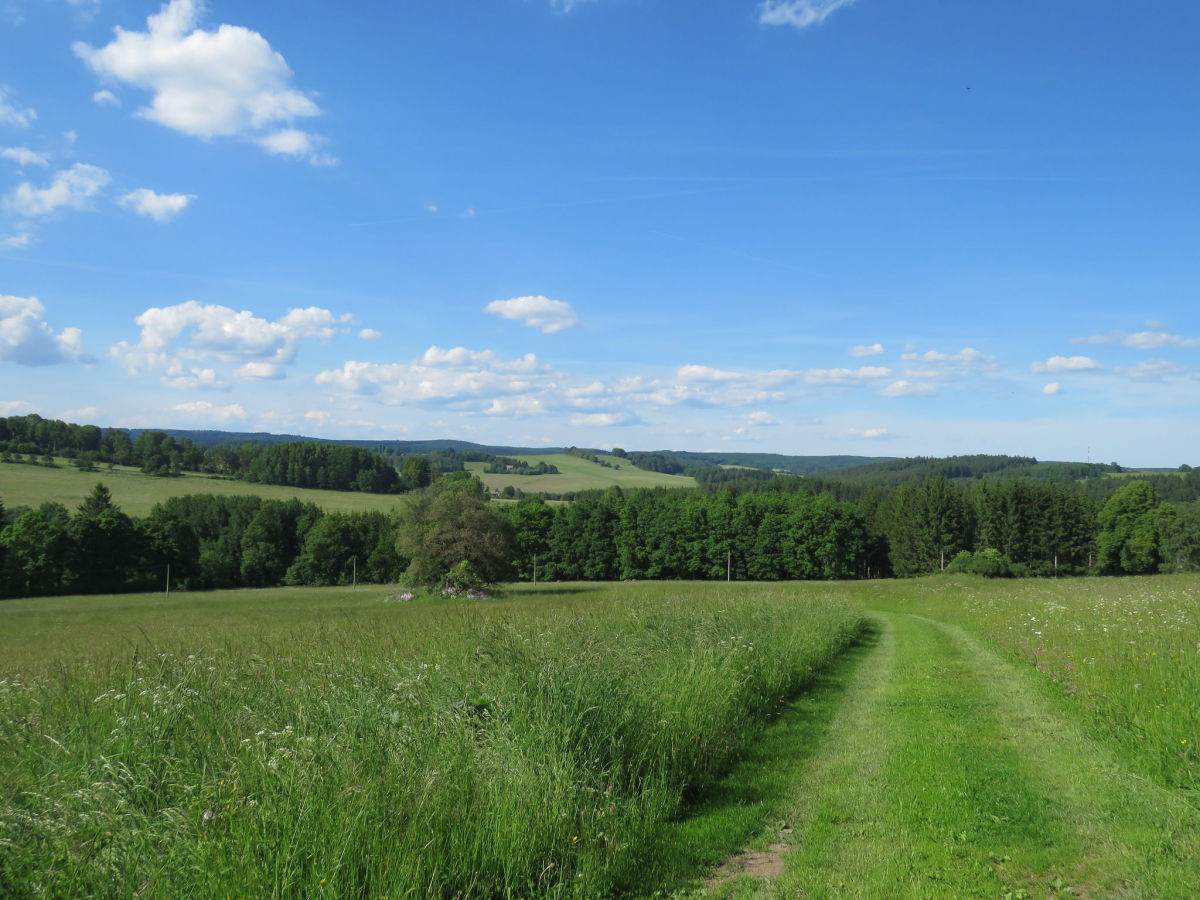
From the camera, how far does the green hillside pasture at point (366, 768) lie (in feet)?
13.2

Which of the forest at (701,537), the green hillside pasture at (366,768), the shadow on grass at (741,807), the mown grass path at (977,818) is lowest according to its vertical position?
the forest at (701,537)

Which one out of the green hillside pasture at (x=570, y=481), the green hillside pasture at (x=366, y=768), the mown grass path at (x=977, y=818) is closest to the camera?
the green hillside pasture at (x=366, y=768)

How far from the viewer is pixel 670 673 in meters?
8.86

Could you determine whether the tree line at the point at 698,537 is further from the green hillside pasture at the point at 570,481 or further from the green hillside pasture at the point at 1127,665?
the green hillside pasture at the point at 1127,665

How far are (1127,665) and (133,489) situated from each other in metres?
114

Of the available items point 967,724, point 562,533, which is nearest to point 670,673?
point 967,724

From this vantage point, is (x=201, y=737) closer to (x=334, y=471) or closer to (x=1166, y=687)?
(x=1166, y=687)

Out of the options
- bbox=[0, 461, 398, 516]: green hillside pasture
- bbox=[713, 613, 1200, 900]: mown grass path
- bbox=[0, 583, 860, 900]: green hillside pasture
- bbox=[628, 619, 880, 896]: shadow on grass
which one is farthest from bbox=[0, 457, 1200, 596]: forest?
bbox=[713, 613, 1200, 900]: mown grass path

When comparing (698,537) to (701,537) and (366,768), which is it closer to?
(701,537)

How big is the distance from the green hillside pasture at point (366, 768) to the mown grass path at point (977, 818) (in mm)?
1078

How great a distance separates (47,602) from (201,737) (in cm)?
6363

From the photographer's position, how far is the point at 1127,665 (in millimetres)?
9547

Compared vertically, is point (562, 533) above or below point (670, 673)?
below

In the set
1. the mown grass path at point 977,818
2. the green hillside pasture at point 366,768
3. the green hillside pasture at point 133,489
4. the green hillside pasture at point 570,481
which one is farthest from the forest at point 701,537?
the mown grass path at point 977,818
